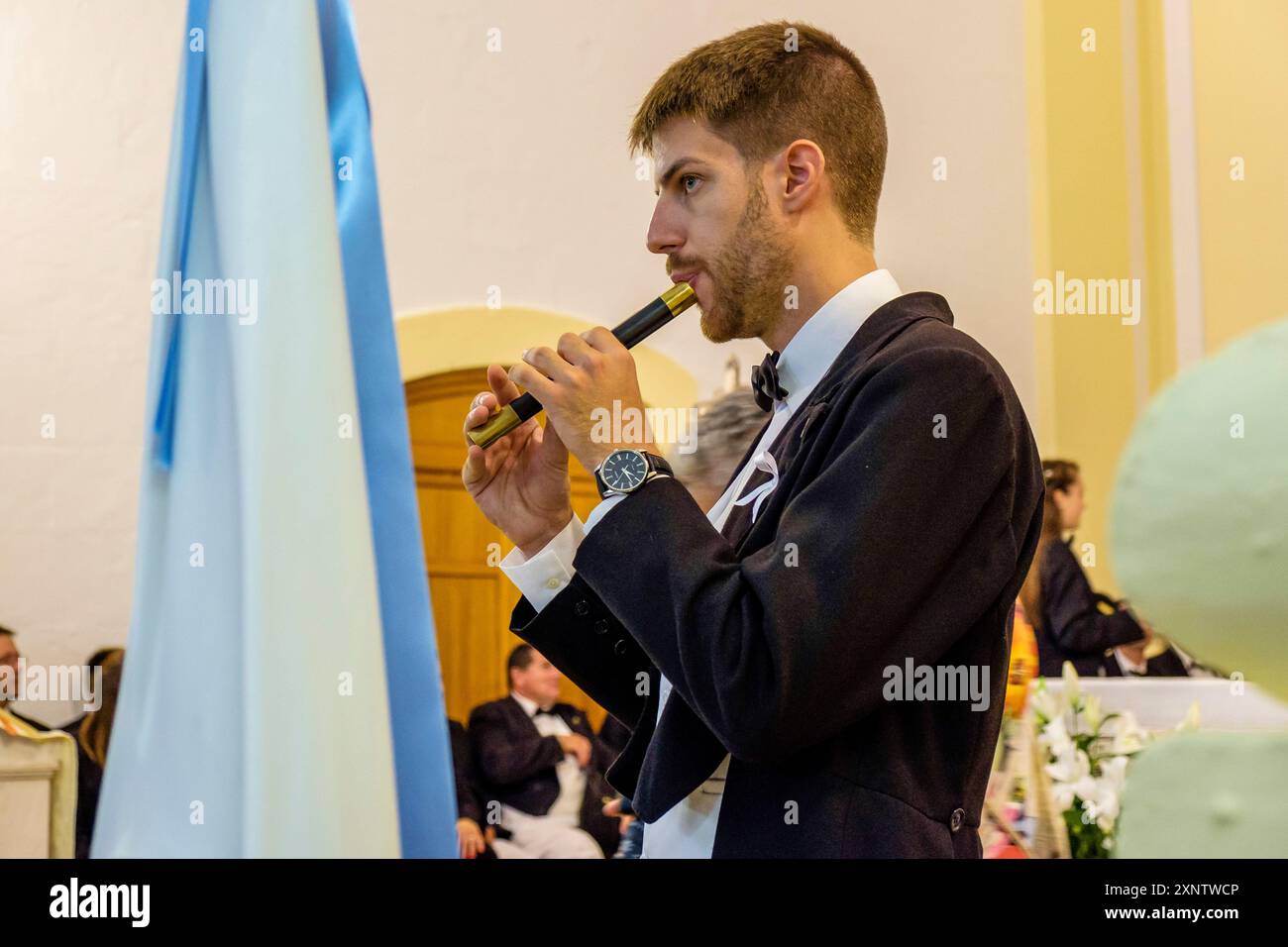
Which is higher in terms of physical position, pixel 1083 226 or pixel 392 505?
pixel 1083 226

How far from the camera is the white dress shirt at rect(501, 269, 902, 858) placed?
124cm

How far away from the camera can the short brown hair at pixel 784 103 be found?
1.40 m

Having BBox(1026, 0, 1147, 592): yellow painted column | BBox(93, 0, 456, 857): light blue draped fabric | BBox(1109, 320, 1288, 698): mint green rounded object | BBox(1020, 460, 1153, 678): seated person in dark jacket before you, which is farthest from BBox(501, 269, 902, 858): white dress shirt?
BBox(1026, 0, 1147, 592): yellow painted column

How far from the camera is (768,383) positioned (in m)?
1.44

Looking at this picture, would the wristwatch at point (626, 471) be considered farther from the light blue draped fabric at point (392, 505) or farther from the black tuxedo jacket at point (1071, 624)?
the black tuxedo jacket at point (1071, 624)

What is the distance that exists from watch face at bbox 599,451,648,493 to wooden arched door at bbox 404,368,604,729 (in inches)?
178

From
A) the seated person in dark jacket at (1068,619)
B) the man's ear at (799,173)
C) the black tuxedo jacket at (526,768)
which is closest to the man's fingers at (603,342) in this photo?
the man's ear at (799,173)

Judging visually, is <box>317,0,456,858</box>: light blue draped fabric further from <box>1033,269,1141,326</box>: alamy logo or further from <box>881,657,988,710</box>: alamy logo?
<box>1033,269,1141,326</box>: alamy logo

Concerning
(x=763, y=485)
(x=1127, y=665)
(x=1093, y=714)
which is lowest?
(x=1127, y=665)

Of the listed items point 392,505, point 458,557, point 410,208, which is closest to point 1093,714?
point 392,505

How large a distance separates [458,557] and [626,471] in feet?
15.2

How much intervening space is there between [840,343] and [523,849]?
10.6 ft

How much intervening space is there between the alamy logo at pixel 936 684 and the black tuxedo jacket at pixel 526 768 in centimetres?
326

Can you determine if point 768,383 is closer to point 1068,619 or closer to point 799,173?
point 799,173
